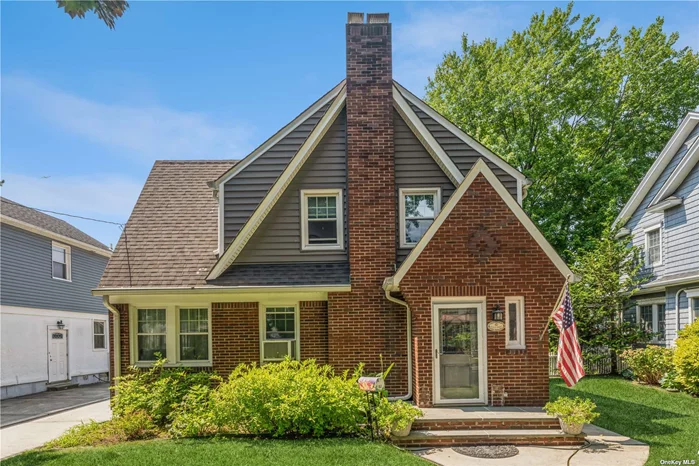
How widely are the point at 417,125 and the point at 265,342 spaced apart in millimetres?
5960

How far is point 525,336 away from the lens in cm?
942

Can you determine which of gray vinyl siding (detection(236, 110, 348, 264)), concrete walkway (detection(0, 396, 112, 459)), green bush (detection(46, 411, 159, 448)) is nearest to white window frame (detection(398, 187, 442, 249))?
gray vinyl siding (detection(236, 110, 348, 264))

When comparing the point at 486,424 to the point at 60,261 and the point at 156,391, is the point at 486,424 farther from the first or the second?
the point at 60,261

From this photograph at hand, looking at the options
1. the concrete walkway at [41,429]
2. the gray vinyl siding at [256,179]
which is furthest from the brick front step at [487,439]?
the concrete walkway at [41,429]

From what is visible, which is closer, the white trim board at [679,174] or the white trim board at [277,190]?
the white trim board at [277,190]

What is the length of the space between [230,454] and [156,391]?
2.75 metres

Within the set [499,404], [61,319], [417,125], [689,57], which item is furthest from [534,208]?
[61,319]

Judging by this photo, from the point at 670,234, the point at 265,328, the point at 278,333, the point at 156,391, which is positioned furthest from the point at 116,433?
the point at 670,234

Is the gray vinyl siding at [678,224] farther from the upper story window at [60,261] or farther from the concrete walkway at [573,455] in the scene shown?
the upper story window at [60,261]

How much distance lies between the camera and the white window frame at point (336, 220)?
443 inches

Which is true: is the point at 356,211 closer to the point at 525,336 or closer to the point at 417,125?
the point at 417,125

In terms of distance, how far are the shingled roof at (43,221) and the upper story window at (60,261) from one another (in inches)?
21.8

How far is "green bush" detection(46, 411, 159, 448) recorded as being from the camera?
8781 millimetres

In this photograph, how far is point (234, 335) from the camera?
435 inches
